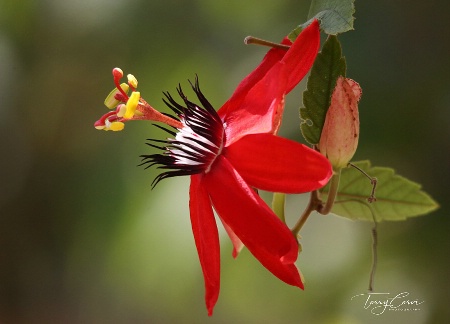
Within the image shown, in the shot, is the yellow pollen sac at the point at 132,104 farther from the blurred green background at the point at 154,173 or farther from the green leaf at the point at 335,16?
the blurred green background at the point at 154,173

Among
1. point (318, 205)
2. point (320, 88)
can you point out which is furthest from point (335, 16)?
point (318, 205)

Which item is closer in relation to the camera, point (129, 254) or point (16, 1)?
point (129, 254)

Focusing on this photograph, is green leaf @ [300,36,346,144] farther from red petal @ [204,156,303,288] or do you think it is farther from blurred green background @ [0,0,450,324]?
blurred green background @ [0,0,450,324]

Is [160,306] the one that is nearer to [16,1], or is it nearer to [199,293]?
[199,293]

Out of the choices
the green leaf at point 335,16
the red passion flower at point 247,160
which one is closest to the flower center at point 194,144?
the red passion flower at point 247,160

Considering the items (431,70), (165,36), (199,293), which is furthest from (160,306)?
(431,70)

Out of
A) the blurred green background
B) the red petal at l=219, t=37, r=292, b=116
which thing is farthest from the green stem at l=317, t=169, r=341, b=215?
the blurred green background

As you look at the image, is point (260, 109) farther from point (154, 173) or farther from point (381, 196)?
point (154, 173)
